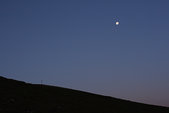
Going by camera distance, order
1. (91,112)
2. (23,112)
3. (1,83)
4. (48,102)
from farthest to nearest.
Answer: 1. (1,83)
2. (48,102)
3. (91,112)
4. (23,112)

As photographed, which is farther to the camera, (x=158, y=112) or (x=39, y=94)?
(x=158, y=112)

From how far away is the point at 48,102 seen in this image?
50.4 metres

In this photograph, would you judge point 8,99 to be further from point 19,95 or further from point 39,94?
point 39,94

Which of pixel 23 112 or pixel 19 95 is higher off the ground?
pixel 19 95

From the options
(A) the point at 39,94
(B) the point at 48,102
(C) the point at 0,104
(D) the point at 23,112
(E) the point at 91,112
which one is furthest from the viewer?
(A) the point at 39,94

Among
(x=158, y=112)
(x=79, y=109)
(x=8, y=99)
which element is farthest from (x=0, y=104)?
(x=158, y=112)

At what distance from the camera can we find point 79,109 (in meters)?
48.4

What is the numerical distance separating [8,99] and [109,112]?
2246 cm

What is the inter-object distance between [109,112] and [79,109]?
267 inches

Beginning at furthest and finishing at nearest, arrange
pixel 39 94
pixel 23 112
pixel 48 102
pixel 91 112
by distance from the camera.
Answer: pixel 39 94 < pixel 48 102 < pixel 91 112 < pixel 23 112

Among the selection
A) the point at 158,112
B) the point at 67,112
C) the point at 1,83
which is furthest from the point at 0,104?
the point at 158,112

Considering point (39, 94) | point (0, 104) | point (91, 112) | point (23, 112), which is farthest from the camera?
point (39, 94)

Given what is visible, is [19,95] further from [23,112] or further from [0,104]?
[23,112]

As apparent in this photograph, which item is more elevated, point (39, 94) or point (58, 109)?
point (39, 94)
